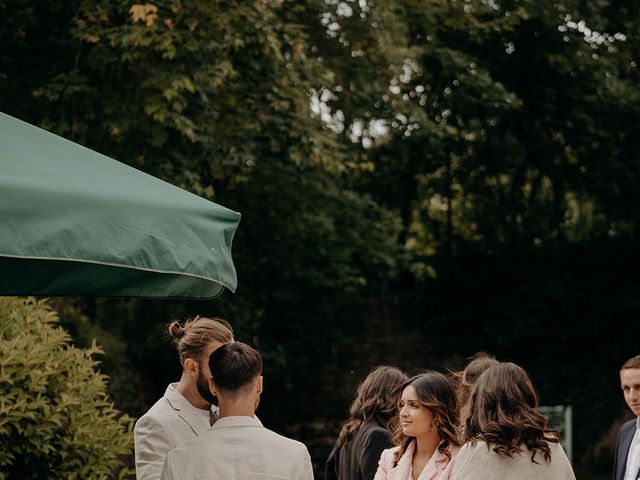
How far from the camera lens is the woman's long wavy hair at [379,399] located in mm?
5898

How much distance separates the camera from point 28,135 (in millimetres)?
3789

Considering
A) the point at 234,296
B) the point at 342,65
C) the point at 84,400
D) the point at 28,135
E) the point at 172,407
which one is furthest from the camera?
the point at 234,296

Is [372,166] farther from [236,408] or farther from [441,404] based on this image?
[236,408]

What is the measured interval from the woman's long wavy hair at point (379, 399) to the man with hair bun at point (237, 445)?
1.93 meters

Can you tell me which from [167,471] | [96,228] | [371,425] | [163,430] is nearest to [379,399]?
[371,425]

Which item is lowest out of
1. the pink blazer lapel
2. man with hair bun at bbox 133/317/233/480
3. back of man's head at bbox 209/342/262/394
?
the pink blazer lapel

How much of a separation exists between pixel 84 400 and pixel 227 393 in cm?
320

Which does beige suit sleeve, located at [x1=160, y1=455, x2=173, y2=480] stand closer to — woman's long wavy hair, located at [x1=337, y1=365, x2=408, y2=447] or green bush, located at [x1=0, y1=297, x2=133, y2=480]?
woman's long wavy hair, located at [x1=337, y1=365, x2=408, y2=447]

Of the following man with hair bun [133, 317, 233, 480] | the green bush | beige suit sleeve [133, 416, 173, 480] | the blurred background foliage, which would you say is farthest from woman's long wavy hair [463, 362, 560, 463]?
the blurred background foliage

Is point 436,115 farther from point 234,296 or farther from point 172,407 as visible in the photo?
point 172,407

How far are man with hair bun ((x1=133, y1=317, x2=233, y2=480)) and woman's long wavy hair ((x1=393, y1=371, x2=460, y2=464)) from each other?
969 millimetres

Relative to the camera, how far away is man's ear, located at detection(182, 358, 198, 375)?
471 centimetres

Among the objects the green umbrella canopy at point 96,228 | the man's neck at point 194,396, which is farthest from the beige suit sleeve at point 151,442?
the green umbrella canopy at point 96,228

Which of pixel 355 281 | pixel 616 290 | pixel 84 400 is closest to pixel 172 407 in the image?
pixel 84 400
